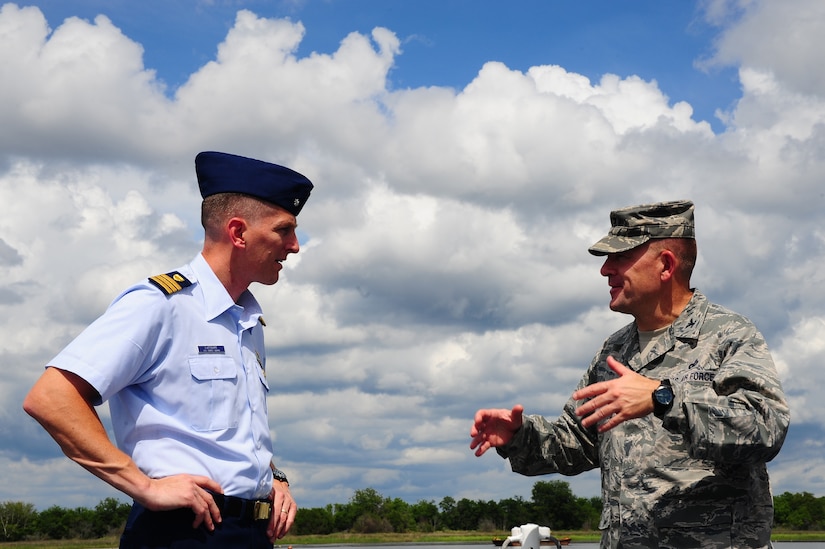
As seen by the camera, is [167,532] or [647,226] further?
[647,226]

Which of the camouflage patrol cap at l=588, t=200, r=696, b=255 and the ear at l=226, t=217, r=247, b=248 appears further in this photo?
the camouflage patrol cap at l=588, t=200, r=696, b=255

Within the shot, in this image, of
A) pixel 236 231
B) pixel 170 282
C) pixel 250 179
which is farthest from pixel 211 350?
pixel 250 179

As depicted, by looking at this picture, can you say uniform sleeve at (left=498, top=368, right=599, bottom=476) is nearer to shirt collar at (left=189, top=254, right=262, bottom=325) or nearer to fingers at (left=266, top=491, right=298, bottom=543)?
fingers at (left=266, top=491, right=298, bottom=543)

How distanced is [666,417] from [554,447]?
4.73 ft

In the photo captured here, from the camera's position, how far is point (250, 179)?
481 centimetres

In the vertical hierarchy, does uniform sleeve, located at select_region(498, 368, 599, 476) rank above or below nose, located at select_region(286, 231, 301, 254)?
below

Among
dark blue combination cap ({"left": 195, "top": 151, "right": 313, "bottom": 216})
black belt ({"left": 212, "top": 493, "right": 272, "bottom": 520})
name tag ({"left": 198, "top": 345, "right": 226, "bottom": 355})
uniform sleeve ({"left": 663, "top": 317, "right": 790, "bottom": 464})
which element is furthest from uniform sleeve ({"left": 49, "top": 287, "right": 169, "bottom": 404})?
uniform sleeve ({"left": 663, "top": 317, "right": 790, "bottom": 464})

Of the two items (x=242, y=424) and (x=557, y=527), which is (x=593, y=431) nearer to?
(x=242, y=424)

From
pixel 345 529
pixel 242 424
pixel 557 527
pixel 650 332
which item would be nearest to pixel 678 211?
pixel 650 332

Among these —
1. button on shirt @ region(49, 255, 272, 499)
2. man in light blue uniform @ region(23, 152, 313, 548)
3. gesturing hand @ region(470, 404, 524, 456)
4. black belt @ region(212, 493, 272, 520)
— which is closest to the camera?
man in light blue uniform @ region(23, 152, 313, 548)

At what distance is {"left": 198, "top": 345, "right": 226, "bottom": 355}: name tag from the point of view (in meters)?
4.35

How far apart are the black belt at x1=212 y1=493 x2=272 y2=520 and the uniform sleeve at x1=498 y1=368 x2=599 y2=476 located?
1.71 m

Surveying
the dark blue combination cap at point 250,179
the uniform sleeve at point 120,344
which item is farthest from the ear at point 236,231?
the uniform sleeve at point 120,344

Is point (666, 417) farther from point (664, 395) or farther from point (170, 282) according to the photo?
point (170, 282)
